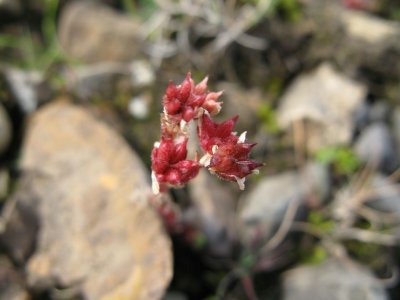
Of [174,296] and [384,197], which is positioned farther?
[384,197]

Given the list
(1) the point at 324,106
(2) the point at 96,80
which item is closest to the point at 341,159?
(1) the point at 324,106

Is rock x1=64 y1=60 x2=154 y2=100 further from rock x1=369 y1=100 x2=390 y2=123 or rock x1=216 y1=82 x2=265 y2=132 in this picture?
rock x1=369 y1=100 x2=390 y2=123

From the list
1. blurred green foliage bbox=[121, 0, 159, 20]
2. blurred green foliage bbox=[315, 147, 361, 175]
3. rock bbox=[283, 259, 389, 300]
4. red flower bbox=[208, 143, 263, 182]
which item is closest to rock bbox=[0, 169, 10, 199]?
blurred green foliage bbox=[121, 0, 159, 20]

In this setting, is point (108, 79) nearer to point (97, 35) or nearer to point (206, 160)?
point (97, 35)

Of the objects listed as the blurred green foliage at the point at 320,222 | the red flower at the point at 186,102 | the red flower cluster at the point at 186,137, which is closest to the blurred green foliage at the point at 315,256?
the blurred green foliage at the point at 320,222

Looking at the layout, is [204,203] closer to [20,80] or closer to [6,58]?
[20,80]

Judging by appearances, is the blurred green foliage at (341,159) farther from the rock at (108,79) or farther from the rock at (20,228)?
the rock at (20,228)

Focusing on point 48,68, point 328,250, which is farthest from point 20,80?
point 328,250
